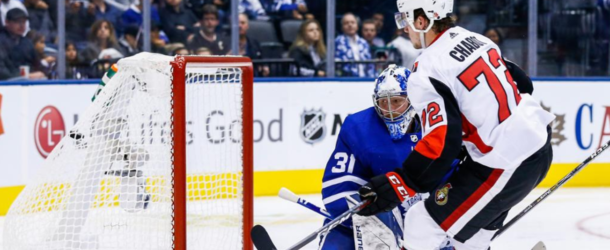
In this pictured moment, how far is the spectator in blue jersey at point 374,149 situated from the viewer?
9.26ft

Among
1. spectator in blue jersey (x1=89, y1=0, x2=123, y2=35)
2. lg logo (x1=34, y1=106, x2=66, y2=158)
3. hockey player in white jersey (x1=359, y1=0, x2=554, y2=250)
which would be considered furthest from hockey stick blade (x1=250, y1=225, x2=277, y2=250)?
spectator in blue jersey (x1=89, y1=0, x2=123, y2=35)

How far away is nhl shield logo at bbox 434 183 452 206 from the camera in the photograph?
257 centimetres

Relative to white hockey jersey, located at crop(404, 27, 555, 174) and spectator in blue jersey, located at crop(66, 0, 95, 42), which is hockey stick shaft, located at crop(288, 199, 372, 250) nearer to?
white hockey jersey, located at crop(404, 27, 555, 174)

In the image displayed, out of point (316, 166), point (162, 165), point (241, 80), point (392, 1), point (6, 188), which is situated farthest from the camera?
point (392, 1)

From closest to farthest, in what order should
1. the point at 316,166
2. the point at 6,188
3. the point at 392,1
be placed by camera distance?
the point at 6,188, the point at 316,166, the point at 392,1

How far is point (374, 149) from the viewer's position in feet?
9.31

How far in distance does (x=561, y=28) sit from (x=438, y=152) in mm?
4763

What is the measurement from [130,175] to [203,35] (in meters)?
3.02

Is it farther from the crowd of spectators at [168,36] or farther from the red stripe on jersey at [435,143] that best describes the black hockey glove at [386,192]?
the crowd of spectators at [168,36]

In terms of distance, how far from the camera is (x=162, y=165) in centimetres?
308

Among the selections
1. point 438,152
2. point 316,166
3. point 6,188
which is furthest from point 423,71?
point 316,166

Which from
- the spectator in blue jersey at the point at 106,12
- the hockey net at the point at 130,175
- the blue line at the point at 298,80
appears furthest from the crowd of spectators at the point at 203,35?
the hockey net at the point at 130,175

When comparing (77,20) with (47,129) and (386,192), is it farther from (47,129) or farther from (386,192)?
(386,192)

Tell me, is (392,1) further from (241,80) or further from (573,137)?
(241,80)
